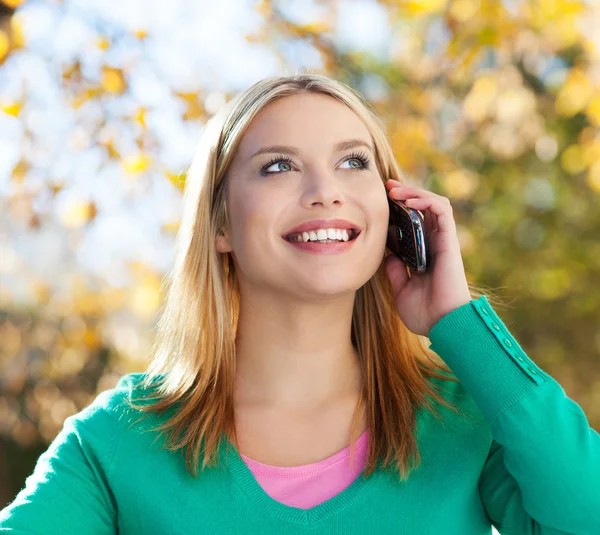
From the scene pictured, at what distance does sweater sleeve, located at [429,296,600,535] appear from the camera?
5.84ft

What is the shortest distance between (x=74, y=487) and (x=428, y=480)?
31.8 inches

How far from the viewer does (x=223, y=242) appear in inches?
89.4

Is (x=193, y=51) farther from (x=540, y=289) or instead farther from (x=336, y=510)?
(x=540, y=289)

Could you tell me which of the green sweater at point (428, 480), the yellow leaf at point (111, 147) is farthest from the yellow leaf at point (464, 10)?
the green sweater at point (428, 480)

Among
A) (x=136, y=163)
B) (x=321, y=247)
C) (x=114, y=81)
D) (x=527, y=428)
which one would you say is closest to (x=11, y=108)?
(x=114, y=81)

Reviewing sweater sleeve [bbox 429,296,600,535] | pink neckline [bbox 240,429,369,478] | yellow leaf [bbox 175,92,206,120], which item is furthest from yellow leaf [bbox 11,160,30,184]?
sweater sleeve [bbox 429,296,600,535]

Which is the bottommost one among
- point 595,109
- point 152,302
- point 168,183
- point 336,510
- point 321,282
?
point 336,510

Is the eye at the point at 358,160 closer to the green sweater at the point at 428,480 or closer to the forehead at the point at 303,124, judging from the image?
the forehead at the point at 303,124

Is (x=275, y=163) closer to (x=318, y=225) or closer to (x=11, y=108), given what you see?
(x=318, y=225)

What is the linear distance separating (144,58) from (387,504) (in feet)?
7.67

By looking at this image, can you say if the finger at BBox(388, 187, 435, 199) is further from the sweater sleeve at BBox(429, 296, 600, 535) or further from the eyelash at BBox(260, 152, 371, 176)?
the sweater sleeve at BBox(429, 296, 600, 535)

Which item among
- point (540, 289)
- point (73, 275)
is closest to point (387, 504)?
point (73, 275)

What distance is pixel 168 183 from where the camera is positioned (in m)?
3.75

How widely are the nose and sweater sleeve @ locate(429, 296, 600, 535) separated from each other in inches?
14.9
